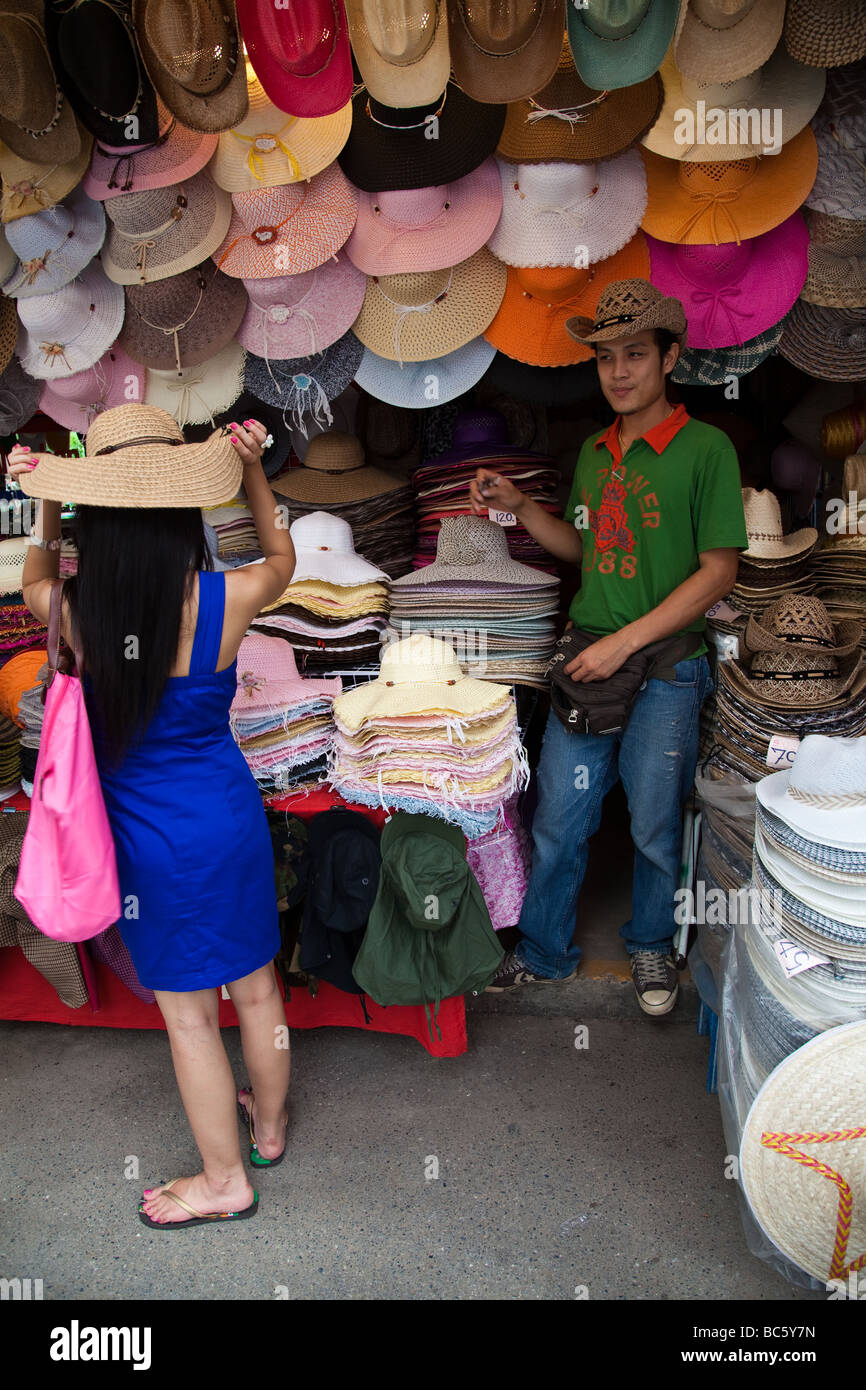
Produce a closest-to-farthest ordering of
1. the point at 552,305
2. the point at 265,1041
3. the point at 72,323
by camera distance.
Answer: the point at 265,1041 → the point at 552,305 → the point at 72,323

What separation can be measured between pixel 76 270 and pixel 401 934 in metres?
2.46

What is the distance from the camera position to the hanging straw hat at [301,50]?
2.49 meters

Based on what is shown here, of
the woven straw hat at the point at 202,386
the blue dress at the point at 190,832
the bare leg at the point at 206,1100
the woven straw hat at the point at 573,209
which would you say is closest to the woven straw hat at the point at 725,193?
the woven straw hat at the point at 573,209

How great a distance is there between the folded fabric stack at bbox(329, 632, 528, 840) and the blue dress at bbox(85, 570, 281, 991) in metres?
0.60

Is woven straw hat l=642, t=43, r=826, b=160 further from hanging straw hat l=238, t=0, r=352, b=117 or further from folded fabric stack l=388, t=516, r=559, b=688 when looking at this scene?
folded fabric stack l=388, t=516, r=559, b=688

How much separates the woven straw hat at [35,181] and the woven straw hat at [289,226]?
19.5 inches

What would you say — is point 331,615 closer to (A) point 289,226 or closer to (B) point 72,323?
(A) point 289,226

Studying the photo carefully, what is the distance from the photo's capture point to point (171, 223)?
119 inches

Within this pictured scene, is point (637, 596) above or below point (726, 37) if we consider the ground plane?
below

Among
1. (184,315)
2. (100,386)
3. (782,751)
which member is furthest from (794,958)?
(100,386)

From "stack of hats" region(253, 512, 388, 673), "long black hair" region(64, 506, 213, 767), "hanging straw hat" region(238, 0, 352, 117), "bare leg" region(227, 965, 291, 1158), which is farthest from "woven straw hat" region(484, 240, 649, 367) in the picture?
"bare leg" region(227, 965, 291, 1158)

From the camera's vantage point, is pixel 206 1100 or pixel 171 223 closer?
pixel 206 1100

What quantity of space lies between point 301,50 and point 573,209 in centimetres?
91

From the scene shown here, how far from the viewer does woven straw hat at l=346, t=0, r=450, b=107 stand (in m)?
2.45
